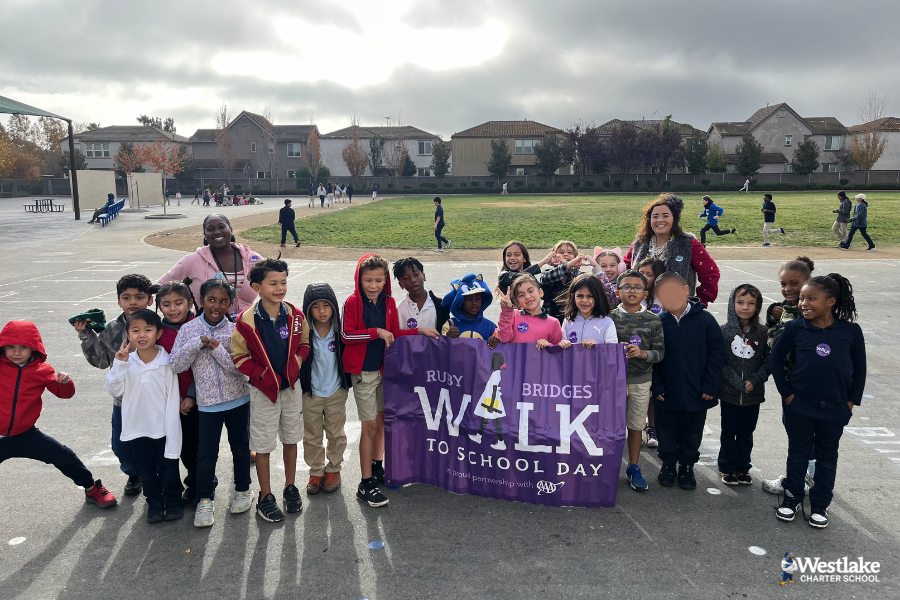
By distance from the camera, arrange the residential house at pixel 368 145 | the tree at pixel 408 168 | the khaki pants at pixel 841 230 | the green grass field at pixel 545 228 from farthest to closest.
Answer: the residential house at pixel 368 145 < the tree at pixel 408 168 < the green grass field at pixel 545 228 < the khaki pants at pixel 841 230

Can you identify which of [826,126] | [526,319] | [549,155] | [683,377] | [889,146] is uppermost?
[826,126]

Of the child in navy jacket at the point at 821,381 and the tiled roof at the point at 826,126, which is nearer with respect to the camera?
the child in navy jacket at the point at 821,381

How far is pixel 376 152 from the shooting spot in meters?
83.6

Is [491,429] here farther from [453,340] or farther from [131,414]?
[131,414]

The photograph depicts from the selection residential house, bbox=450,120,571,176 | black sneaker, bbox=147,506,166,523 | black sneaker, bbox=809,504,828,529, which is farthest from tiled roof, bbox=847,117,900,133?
black sneaker, bbox=147,506,166,523

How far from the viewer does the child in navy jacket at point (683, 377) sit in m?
4.50

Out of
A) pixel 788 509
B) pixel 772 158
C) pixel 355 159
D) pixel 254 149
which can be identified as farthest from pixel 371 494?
pixel 254 149

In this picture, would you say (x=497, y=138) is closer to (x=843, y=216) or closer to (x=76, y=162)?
(x=76, y=162)

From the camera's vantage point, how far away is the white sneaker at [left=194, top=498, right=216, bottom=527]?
4.08m

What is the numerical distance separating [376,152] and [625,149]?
34.4 m

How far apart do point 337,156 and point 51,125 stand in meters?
51.1

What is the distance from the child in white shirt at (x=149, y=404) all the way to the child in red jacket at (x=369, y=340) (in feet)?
4.09

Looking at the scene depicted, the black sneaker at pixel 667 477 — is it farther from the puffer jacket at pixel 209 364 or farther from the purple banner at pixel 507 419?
the puffer jacket at pixel 209 364

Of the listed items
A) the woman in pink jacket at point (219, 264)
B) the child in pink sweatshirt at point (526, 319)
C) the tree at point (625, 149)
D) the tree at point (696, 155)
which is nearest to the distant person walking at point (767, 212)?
the child in pink sweatshirt at point (526, 319)
